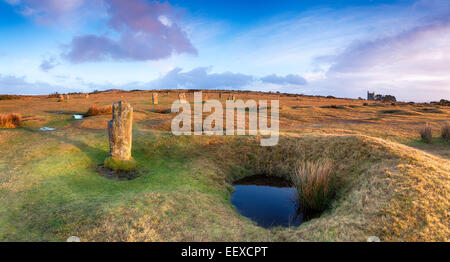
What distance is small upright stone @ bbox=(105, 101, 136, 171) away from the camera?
11.1 metres

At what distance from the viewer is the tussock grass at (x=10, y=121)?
17.2 metres

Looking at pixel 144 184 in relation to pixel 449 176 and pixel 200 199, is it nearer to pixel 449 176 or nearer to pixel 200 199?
pixel 200 199

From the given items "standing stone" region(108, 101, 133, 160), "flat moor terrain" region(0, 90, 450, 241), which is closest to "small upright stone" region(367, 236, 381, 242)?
"flat moor terrain" region(0, 90, 450, 241)

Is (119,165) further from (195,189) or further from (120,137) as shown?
(195,189)

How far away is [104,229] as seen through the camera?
20.4ft

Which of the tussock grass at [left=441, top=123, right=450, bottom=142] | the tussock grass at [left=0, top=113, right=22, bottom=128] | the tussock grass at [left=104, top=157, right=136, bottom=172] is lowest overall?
the tussock grass at [left=104, top=157, right=136, bottom=172]

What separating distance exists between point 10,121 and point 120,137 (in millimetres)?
12390

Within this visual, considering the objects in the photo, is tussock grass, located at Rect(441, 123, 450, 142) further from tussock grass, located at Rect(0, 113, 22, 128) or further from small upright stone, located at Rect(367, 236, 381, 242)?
tussock grass, located at Rect(0, 113, 22, 128)

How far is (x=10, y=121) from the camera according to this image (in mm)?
17703

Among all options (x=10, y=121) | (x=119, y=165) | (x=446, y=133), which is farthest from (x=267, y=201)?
(x=10, y=121)

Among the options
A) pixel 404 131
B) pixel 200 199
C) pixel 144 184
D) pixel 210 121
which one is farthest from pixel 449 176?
pixel 210 121

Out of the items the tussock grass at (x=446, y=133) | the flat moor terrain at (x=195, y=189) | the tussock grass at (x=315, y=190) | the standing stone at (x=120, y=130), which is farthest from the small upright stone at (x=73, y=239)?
the tussock grass at (x=446, y=133)

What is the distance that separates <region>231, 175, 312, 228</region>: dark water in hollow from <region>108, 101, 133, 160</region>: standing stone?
535 centimetres

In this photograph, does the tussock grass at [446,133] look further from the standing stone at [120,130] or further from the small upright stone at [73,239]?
the small upright stone at [73,239]
